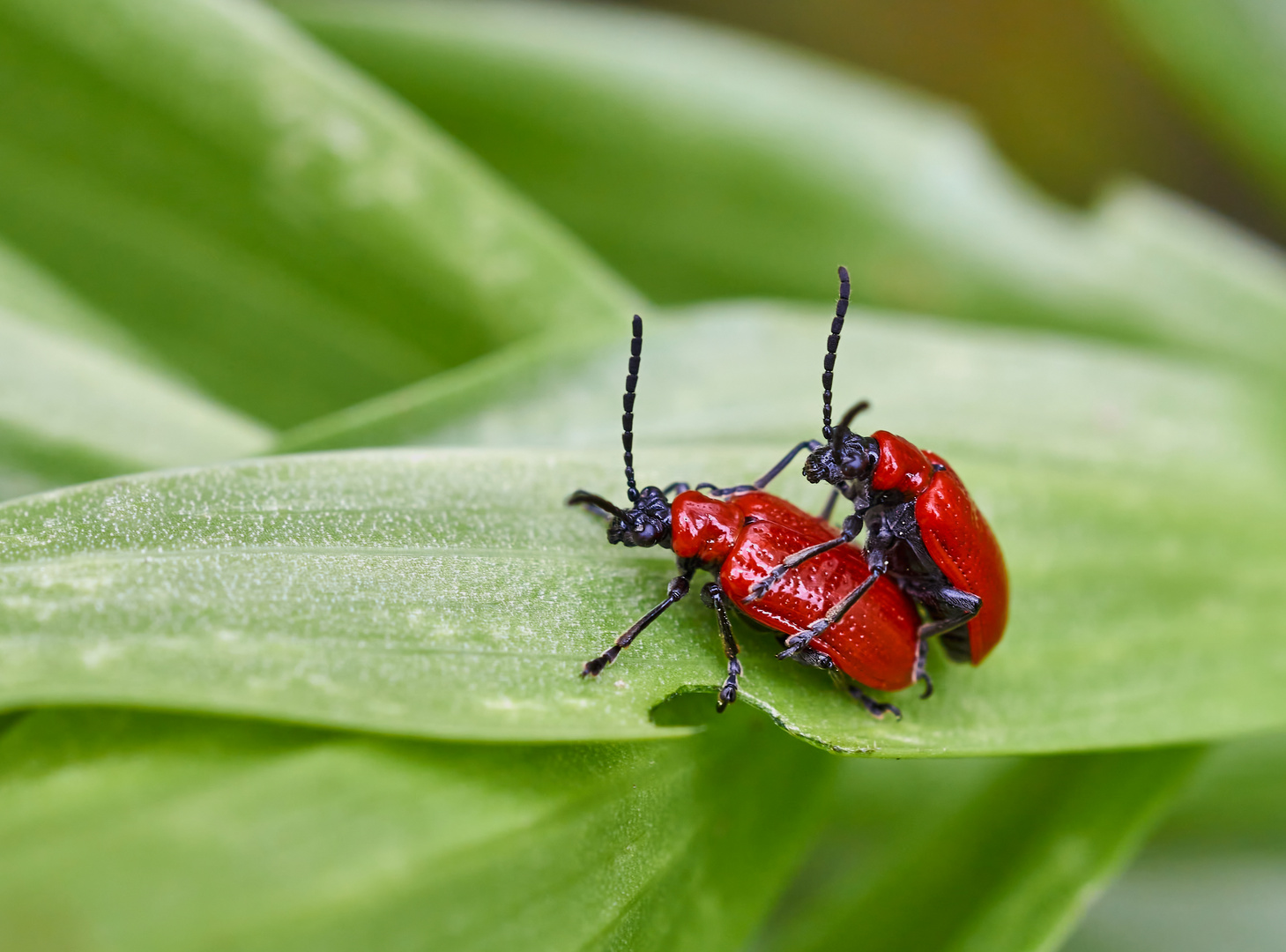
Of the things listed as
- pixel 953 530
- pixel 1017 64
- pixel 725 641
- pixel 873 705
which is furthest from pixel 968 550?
pixel 1017 64

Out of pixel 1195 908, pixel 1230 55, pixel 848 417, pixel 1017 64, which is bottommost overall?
pixel 1195 908

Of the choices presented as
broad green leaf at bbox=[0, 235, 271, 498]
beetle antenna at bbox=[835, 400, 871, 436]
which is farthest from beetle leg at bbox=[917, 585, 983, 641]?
broad green leaf at bbox=[0, 235, 271, 498]

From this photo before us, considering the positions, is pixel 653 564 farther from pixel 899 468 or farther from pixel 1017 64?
pixel 1017 64

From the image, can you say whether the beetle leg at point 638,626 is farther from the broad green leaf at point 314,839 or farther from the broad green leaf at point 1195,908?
the broad green leaf at point 1195,908

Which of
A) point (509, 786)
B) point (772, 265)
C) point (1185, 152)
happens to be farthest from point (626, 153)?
point (1185, 152)

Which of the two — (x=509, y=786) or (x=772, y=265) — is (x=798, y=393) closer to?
(x=772, y=265)

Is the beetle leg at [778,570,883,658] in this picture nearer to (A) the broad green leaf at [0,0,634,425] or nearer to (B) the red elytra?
(B) the red elytra
